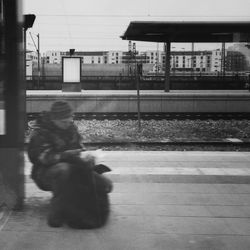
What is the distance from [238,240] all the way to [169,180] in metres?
2.19

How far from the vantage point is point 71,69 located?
61.4 feet

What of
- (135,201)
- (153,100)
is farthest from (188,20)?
(135,201)

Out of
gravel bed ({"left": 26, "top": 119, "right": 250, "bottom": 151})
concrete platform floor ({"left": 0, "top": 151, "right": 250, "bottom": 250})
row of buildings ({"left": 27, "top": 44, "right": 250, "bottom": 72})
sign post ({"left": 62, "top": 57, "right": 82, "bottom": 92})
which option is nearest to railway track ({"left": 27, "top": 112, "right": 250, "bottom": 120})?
gravel bed ({"left": 26, "top": 119, "right": 250, "bottom": 151})

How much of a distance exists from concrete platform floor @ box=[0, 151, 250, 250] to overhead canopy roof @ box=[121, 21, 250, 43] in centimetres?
1089

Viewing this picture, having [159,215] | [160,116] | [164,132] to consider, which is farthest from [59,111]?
[160,116]

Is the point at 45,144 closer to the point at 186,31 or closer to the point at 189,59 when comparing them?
the point at 186,31

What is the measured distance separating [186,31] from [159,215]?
13917 mm

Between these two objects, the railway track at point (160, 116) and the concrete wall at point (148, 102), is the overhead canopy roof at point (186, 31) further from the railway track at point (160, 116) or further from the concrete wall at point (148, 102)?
the railway track at point (160, 116)

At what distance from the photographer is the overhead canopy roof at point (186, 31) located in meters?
16.5

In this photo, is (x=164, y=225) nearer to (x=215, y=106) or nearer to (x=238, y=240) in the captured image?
(x=238, y=240)

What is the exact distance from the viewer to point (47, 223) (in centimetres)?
388

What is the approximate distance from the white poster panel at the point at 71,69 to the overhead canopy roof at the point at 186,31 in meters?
2.24

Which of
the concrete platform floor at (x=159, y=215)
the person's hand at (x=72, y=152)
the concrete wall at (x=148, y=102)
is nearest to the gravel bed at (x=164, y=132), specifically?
the concrete wall at (x=148, y=102)

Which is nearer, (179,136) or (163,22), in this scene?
(179,136)
